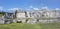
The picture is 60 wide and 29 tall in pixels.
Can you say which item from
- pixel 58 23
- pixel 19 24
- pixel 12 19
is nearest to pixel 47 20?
pixel 58 23

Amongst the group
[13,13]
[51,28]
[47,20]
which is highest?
[13,13]

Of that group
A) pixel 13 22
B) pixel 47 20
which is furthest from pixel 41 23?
pixel 13 22

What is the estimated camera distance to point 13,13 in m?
2.29

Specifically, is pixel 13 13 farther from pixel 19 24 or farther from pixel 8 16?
pixel 19 24

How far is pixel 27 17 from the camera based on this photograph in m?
2.32

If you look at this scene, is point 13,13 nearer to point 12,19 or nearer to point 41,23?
point 12,19

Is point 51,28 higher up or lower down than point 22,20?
lower down

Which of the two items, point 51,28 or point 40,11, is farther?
point 40,11

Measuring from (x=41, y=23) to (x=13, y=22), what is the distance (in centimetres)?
58

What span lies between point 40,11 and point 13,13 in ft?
1.89

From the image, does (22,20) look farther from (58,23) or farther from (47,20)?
(58,23)

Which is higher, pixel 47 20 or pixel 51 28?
pixel 47 20

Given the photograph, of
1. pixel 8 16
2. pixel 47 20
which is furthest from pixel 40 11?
pixel 8 16

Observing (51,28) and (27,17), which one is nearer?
(51,28)
